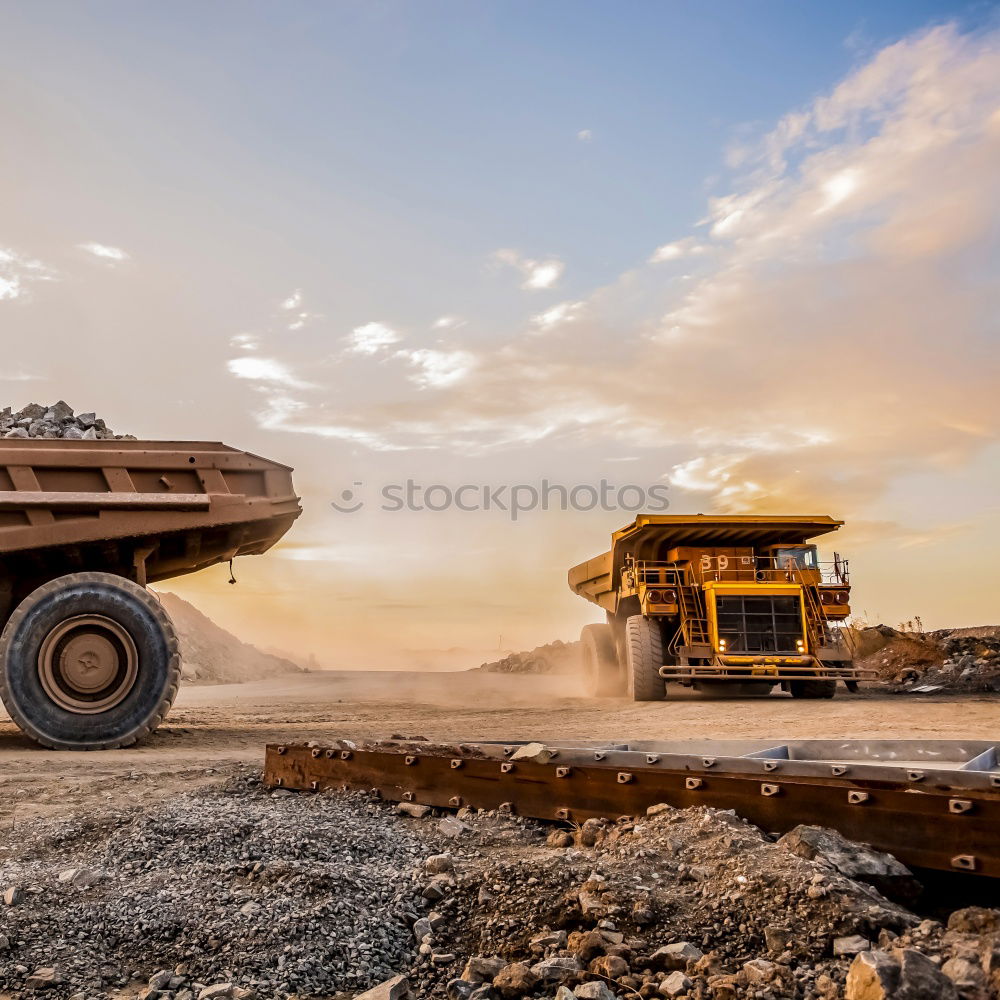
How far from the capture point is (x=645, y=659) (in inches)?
549

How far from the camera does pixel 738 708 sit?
12.4m

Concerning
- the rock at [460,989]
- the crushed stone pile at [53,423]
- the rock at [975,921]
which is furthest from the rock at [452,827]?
the crushed stone pile at [53,423]

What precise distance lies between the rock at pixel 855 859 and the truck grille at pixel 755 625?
10744mm

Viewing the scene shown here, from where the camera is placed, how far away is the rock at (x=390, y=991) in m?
2.79

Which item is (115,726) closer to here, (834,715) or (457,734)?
(457,734)

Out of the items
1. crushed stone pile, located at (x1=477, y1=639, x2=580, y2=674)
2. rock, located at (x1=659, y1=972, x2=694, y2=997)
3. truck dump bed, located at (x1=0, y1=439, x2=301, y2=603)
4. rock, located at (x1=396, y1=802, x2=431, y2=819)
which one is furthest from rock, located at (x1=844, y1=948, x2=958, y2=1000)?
crushed stone pile, located at (x1=477, y1=639, x2=580, y2=674)

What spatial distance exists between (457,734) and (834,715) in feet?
15.9

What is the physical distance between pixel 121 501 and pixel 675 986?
8.05 m

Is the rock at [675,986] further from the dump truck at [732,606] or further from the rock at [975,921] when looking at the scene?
the dump truck at [732,606]

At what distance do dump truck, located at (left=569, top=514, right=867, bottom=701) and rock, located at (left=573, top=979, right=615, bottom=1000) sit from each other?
11.3 m

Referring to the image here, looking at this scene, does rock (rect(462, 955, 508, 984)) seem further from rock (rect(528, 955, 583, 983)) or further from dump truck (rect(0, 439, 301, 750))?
dump truck (rect(0, 439, 301, 750))

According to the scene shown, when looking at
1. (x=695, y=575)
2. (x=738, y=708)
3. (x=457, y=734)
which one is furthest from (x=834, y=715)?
(x=457, y=734)

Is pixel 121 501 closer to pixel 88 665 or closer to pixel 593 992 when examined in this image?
pixel 88 665

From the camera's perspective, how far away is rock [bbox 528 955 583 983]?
2.73 meters
